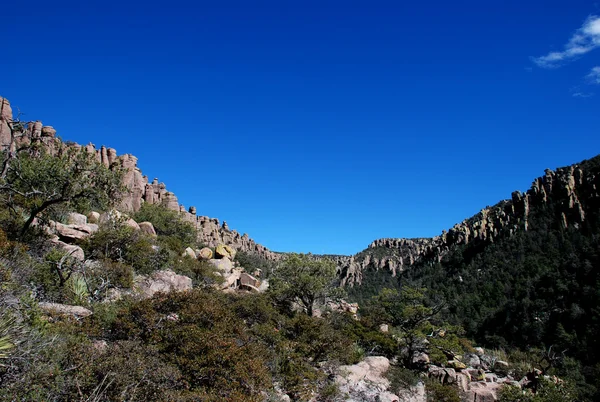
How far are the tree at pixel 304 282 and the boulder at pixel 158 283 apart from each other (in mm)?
7071

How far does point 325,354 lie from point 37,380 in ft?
42.1

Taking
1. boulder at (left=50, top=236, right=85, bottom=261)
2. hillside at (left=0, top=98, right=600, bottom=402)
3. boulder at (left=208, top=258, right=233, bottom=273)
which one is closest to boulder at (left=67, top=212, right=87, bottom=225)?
hillside at (left=0, top=98, right=600, bottom=402)

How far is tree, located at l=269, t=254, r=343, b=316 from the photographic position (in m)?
25.7

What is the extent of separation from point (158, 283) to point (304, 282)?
9970mm

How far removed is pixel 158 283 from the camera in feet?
62.5

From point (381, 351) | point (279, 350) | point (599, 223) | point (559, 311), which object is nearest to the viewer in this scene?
point (279, 350)

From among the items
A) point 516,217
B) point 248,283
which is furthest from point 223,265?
point 516,217

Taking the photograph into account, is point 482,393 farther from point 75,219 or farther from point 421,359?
point 75,219

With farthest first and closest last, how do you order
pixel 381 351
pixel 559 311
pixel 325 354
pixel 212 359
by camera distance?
1. pixel 559 311
2. pixel 381 351
3. pixel 325 354
4. pixel 212 359

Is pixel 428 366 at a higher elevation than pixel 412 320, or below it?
below

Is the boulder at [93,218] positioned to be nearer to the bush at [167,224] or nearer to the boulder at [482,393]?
the bush at [167,224]

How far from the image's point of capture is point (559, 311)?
4419cm

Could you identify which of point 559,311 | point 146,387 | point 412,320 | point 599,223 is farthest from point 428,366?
point 599,223

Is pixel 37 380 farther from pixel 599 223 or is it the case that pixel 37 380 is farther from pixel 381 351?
pixel 599 223
